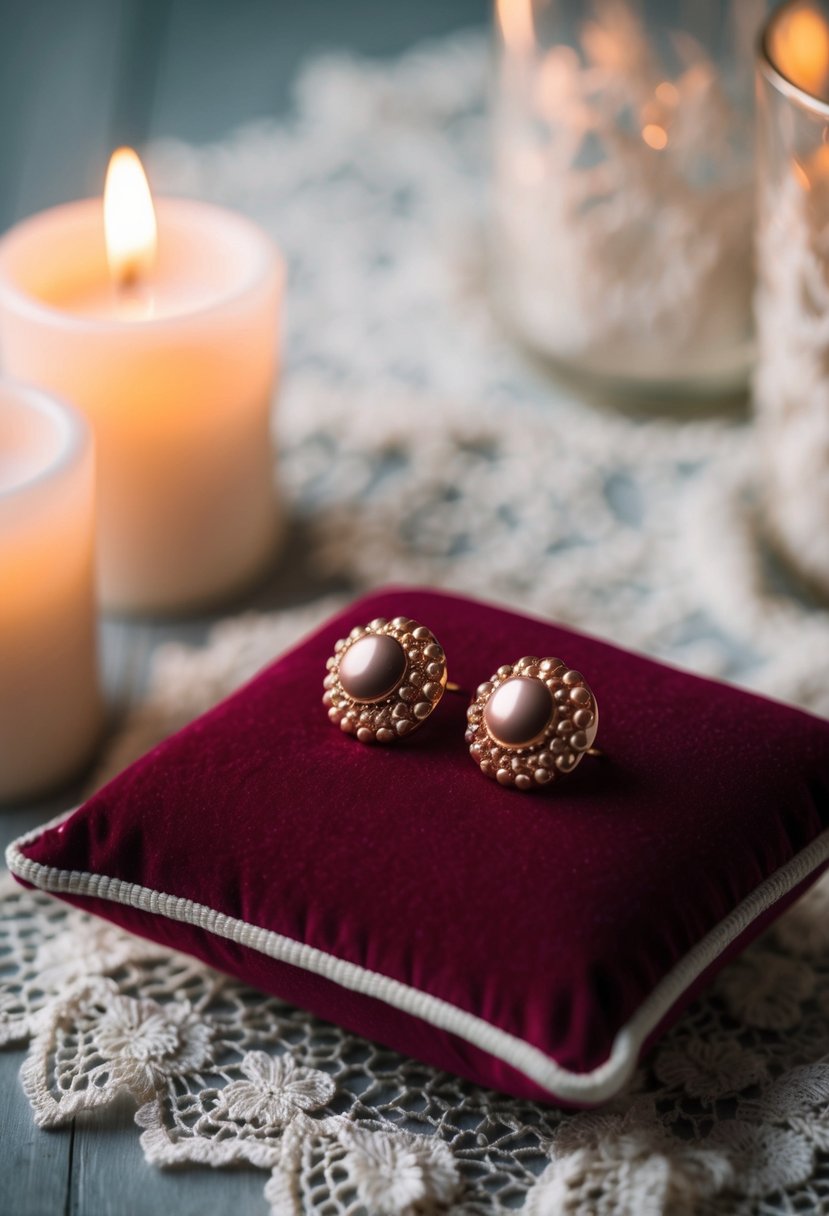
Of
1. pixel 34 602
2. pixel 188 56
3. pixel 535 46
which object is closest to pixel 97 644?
pixel 34 602

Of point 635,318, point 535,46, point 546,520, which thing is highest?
point 535,46

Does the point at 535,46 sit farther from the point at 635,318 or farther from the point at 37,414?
the point at 37,414

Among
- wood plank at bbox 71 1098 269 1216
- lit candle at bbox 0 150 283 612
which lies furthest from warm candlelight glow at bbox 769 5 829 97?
wood plank at bbox 71 1098 269 1216

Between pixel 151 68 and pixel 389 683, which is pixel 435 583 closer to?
pixel 389 683

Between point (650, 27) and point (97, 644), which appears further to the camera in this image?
point (650, 27)

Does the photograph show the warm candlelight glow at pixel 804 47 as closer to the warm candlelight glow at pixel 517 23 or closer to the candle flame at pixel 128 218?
the warm candlelight glow at pixel 517 23

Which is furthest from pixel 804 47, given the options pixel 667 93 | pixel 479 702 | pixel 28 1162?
pixel 28 1162

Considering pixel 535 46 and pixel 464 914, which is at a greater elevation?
pixel 535 46
